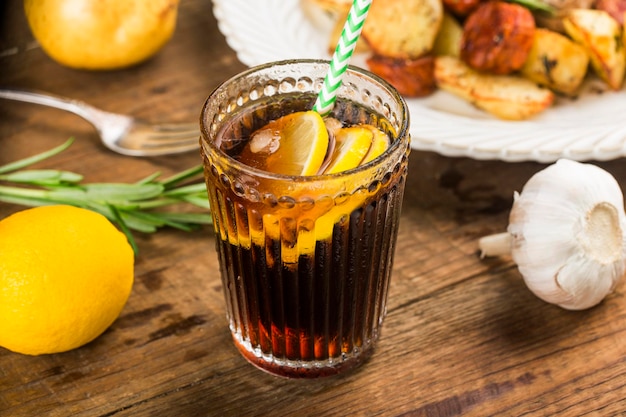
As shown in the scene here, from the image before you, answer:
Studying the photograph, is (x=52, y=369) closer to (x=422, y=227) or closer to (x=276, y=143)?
(x=276, y=143)

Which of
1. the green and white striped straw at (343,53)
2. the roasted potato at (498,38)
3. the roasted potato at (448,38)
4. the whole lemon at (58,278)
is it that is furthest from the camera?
the roasted potato at (448,38)

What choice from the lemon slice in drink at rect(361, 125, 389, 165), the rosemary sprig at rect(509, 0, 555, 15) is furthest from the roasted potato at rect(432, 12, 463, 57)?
the lemon slice in drink at rect(361, 125, 389, 165)

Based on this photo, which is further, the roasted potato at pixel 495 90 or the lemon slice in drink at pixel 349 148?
the roasted potato at pixel 495 90

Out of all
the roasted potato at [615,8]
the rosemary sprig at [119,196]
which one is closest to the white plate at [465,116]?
the roasted potato at [615,8]

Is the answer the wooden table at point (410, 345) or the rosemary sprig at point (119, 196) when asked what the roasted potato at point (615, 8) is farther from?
the rosemary sprig at point (119, 196)

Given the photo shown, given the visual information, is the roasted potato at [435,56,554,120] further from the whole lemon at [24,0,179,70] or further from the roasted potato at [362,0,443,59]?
the whole lemon at [24,0,179,70]

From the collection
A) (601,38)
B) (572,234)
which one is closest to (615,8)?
(601,38)

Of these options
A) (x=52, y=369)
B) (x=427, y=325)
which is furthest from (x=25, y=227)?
(x=427, y=325)
